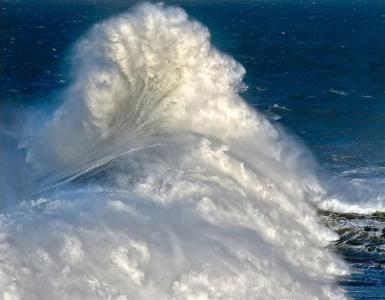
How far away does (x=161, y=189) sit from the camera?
2144cm

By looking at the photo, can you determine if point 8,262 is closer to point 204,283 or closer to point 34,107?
point 204,283

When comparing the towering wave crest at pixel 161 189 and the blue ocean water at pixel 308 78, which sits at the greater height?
the towering wave crest at pixel 161 189

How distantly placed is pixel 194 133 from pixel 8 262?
12.1 metres

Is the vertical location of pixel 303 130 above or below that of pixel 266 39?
above

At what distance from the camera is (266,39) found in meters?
94.5

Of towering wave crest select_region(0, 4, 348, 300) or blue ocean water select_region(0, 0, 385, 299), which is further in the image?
blue ocean water select_region(0, 0, 385, 299)

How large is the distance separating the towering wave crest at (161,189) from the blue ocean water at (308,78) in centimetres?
229

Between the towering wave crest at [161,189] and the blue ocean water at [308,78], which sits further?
the blue ocean water at [308,78]

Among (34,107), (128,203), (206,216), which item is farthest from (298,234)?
(34,107)

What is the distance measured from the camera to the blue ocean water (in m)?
33.3

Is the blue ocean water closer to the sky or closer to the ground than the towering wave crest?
closer to the ground

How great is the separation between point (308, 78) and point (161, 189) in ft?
138

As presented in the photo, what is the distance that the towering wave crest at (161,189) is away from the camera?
16.9 m

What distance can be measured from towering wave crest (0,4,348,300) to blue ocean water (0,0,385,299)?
90.0 inches
